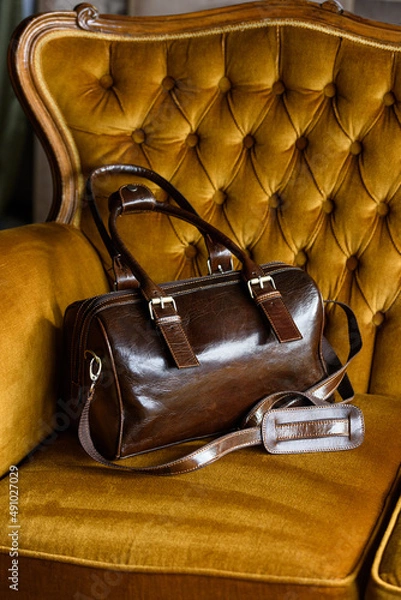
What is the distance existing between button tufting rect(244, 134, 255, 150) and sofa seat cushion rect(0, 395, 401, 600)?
0.60 m

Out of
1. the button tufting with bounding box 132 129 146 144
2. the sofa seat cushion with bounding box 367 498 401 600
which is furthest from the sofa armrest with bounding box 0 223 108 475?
the sofa seat cushion with bounding box 367 498 401 600

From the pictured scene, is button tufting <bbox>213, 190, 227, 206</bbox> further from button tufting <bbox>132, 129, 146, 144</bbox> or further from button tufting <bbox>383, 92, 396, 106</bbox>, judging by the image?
button tufting <bbox>383, 92, 396, 106</bbox>

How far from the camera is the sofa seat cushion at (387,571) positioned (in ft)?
2.24

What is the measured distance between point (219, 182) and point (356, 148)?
24cm

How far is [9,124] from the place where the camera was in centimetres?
195

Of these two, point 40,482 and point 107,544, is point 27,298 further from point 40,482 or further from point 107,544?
point 107,544

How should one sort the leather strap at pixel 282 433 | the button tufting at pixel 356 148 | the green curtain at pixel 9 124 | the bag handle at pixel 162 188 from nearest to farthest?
1. the leather strap at pixel 282 433
2. the bag handle at pixel 162 188
3. the button tufting at pixel 356 148
4. the green curtain at pixel 9 124

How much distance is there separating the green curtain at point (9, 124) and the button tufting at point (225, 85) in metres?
0.83

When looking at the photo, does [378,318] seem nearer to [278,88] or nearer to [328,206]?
[328,206]

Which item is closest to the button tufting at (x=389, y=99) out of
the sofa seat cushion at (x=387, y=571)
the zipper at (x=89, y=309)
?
the zipper at (x=89, y=309)

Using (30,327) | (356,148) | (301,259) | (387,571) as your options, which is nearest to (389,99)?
(356,148)

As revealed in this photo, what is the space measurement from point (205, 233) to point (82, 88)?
1.32 ft

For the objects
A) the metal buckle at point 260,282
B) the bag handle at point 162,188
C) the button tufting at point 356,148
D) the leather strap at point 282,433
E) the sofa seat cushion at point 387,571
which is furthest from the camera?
the button tufting at point 356,148

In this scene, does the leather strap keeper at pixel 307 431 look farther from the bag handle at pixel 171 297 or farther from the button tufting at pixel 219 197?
the button tufting at pixel 219 197
